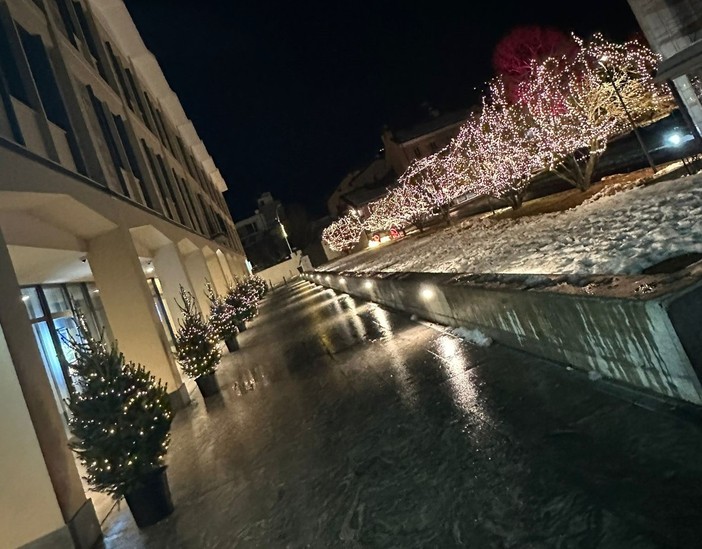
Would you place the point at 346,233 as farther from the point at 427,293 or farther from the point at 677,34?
the point at 427,293

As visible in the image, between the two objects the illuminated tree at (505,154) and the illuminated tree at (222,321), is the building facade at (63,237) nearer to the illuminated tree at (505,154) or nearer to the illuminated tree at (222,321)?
the illuminated tree at (222,321)

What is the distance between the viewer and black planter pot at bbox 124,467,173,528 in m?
5.14

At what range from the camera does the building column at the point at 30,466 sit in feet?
16.7

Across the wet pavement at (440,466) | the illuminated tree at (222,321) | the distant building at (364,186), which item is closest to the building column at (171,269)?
the illuminated tree at (222,321)

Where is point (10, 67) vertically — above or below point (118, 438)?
above

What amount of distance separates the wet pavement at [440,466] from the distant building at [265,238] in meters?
69.5

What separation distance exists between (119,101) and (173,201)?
482 cm

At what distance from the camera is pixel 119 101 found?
15.6 metres

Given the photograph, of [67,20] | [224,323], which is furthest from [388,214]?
[67,20]

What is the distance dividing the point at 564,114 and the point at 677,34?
17.1 feet

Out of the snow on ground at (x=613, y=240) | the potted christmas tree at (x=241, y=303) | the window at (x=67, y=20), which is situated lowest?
the snow on ground at (x=613, y=240)

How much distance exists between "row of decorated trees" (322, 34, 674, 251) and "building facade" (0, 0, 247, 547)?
15896mm

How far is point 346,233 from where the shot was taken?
62.5 metres

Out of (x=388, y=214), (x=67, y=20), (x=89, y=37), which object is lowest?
(x=388, y=214)
